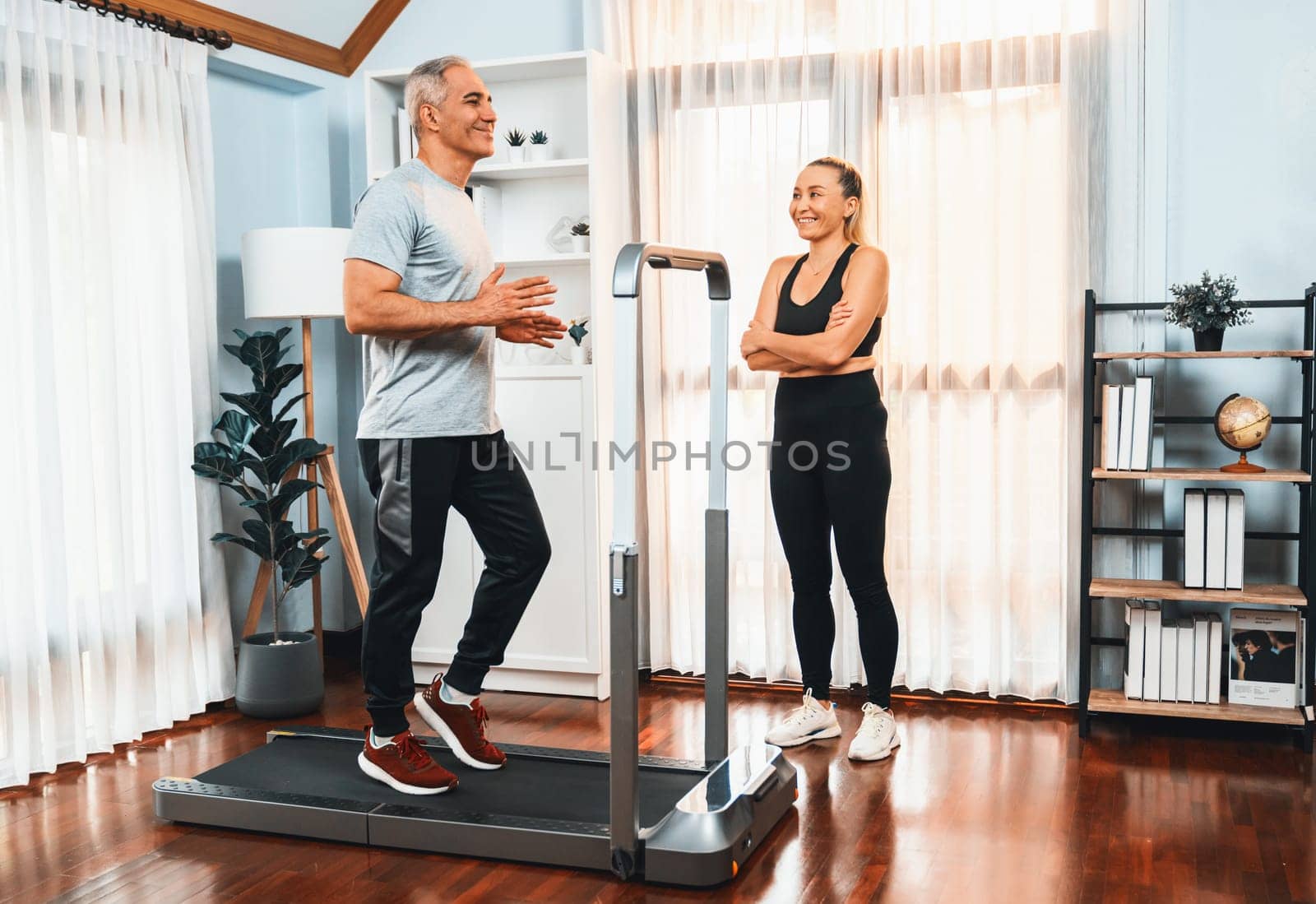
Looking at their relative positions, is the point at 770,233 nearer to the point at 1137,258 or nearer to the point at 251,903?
the point at 1137,258

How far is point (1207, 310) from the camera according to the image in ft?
10.5

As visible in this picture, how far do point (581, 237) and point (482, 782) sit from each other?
1.84m

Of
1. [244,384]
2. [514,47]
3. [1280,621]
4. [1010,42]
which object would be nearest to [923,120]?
[1010,42]

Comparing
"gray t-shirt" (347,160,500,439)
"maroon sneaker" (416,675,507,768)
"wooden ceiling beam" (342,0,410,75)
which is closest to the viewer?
"gray t-shirt" (347,160,500,439)

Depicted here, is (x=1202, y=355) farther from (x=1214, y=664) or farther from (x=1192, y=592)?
(x=1214, y=664)

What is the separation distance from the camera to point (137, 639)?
3473 mm

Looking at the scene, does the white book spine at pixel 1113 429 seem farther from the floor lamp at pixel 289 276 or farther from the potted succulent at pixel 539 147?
the floor lamp at pixel 289 276

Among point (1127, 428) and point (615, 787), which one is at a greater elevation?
point (1127, 428)

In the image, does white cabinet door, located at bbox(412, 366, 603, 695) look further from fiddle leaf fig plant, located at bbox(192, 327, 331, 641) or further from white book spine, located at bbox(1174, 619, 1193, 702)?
white book spine, located at bbox(1174, 619, 1193, 702)

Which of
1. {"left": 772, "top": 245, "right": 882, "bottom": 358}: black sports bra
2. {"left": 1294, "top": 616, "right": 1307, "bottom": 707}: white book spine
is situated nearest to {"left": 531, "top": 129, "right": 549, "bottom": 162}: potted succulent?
{"left": 772, "top": 245, "right": 882, "bottom": 358}: black sports bra

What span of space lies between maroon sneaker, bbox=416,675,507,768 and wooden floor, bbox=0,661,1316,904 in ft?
1.20

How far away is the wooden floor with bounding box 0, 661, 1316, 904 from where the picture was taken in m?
2.28

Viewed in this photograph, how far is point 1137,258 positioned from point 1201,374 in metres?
0.39

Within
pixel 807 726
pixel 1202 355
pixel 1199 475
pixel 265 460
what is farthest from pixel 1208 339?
pixel 265 460
